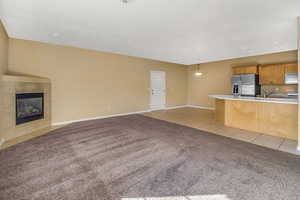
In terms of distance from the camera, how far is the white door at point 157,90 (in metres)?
6.96

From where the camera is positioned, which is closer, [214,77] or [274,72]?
[274,72]

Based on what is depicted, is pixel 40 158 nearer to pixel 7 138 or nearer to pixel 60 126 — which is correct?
pixel 7 138

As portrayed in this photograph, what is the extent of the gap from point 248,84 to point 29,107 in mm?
7682

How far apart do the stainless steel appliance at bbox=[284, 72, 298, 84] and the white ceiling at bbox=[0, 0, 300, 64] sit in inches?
41.0

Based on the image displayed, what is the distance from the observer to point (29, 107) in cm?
367

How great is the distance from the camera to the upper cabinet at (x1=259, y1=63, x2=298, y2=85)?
15.7 feet

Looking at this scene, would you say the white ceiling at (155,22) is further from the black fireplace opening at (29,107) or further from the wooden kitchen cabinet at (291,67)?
the black fireplace opening at (29,107)

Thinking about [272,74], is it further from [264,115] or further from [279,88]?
[264,115]

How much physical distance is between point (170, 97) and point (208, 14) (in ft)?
17.7

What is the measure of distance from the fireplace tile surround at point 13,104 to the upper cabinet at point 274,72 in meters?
7.87

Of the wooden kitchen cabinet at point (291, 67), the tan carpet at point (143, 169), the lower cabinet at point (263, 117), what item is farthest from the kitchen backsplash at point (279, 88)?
the tan carpet at point (143, 169)

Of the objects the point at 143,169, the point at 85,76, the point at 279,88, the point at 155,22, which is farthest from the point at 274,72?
the point at 85,76

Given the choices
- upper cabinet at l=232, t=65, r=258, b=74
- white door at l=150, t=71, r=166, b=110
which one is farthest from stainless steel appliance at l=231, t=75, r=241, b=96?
white door at l=150, t=71, r=166, b=110

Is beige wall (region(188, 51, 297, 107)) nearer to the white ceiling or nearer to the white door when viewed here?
the white ceiling
